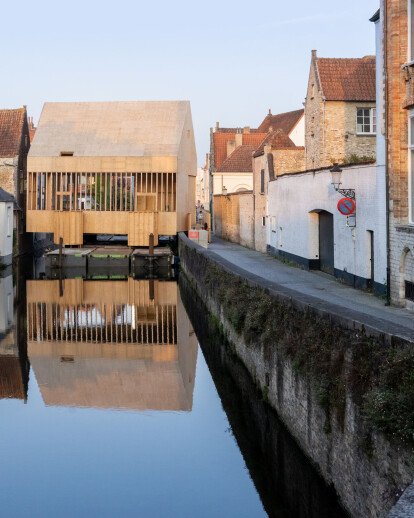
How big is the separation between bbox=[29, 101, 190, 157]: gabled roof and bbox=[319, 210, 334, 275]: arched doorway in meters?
18.4

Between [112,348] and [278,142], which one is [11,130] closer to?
[278,142]

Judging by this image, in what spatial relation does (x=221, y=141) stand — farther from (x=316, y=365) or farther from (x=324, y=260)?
(x=316, y=365)

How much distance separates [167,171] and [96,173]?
3.98 meters

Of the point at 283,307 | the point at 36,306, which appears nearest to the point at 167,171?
the point at 36,306

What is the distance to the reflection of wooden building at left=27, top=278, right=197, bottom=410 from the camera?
14.1 m

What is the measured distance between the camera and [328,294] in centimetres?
1794

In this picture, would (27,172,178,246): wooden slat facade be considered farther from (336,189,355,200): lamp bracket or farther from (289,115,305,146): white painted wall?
(336,189,355,200): lamp bracket

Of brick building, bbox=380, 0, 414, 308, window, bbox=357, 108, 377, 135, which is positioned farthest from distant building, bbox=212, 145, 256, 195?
brick building, bbox=380, 0, 414, 308

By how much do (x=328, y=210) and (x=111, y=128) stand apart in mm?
23189

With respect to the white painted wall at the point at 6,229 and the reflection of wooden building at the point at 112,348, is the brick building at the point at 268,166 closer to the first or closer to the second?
the reflection of wooden building at the point at 112,348

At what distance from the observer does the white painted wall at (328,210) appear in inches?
703

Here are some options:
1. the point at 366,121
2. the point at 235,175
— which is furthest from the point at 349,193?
the point at 235,175

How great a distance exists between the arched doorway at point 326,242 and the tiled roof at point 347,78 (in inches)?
341

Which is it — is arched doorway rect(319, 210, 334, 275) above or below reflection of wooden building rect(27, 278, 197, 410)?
above
